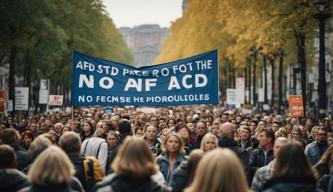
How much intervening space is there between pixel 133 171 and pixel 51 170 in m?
0.69

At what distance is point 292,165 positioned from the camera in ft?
19.4

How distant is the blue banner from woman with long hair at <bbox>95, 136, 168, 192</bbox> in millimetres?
9978

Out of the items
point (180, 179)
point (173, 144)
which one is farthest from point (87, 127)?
point (180, 179)

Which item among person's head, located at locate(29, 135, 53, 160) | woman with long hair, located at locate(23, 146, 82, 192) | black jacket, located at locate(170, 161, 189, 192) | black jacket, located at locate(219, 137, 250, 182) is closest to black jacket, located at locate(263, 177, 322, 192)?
black jacket, located at locate(170, 161, 189, 192)

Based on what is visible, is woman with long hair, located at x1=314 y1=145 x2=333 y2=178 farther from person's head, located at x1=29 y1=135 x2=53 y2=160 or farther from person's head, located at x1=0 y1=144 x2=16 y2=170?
person's head, located at x1=0 y1=144 x2=16 y2=170

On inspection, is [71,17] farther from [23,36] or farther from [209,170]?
[209,170]

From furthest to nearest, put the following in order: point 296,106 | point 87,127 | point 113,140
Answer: point 296,106 < point 87,127 < point 113,140

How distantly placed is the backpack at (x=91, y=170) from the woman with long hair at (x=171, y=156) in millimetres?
809

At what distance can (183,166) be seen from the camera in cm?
729

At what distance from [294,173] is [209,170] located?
1093mm

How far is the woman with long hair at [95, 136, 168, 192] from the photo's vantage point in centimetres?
562

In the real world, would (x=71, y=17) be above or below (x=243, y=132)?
above

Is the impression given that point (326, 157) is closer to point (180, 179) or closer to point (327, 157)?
point (327, 157)

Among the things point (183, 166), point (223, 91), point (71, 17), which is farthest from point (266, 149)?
point (223, 91)
